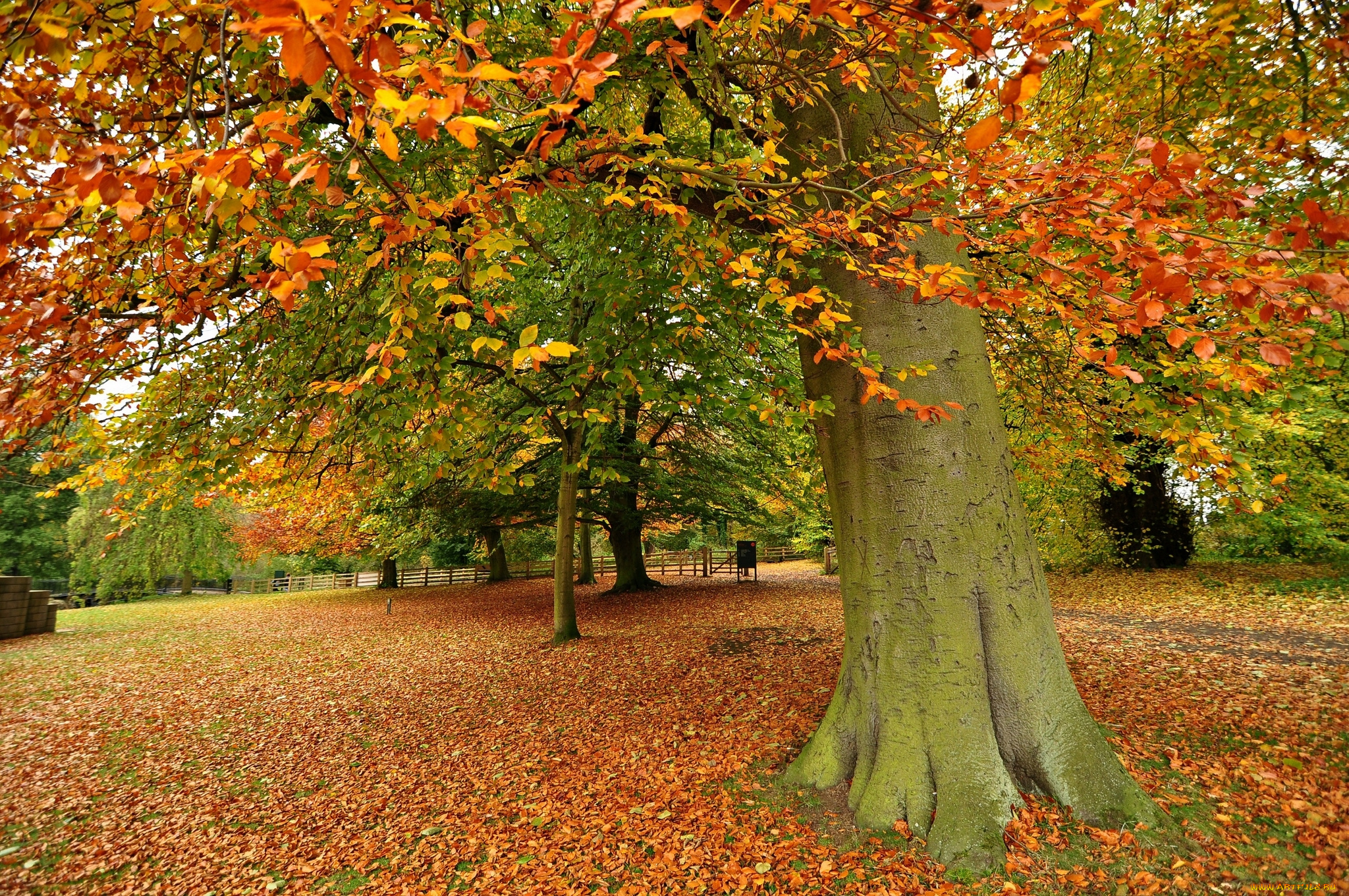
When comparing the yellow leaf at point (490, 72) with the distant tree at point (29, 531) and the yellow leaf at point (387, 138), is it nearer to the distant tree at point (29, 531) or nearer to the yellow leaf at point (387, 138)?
the yellow leaf at point (387, 138)

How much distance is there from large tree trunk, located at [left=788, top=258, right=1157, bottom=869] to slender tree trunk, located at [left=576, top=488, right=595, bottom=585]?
928 cm

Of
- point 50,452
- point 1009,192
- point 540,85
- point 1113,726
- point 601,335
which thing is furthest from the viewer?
point 601,335

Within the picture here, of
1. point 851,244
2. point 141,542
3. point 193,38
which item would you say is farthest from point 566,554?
point 141,542

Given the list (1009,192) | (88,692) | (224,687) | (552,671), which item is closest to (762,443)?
(552,671)

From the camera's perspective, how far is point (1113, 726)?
14.0 ft

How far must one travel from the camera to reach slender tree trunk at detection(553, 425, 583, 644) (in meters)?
9.55

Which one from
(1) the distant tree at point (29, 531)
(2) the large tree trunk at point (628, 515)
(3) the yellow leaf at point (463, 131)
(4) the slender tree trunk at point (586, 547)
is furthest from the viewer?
(1) the distant tree at point (29, 531)

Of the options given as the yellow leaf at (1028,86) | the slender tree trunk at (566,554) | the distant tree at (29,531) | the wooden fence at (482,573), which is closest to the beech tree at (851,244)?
the yellow leaf at (1028,86)

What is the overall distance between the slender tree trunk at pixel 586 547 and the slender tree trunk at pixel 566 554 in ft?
9.31

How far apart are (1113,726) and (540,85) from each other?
18.0 ft

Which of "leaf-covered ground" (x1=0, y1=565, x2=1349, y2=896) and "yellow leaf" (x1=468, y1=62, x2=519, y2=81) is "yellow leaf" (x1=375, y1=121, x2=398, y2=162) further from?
"leaf-covered ground" (x1=0, y1=565, x2=1349, y2=896)

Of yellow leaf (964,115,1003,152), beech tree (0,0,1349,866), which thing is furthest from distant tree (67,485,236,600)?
yellow leaf (964,115,1003,152)

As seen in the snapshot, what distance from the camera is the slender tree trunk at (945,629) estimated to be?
334cm

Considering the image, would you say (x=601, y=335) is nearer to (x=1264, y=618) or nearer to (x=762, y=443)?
(x=762, y=443)
